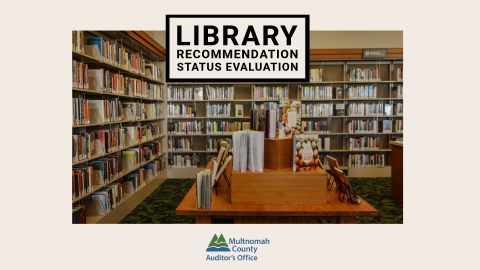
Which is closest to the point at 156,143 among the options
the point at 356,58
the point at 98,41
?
the point at 98,41

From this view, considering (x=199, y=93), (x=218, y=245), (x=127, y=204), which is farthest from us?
(x=199, y=93)

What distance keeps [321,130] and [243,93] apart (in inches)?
67.3

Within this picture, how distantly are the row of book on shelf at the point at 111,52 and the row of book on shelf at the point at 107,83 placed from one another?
0.13m

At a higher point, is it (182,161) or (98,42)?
(98,42)

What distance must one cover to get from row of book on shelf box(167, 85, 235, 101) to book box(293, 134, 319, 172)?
13.3 ft

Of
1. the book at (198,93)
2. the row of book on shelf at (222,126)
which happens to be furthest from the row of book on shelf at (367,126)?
the book at (198,93)

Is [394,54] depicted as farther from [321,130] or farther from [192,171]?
[192,171]

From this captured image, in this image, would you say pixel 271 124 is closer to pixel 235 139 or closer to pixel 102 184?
pixel 235 139

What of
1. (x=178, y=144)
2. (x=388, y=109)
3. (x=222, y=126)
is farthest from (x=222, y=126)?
(x=388, y=109)

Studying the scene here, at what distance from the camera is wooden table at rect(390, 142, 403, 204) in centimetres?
432

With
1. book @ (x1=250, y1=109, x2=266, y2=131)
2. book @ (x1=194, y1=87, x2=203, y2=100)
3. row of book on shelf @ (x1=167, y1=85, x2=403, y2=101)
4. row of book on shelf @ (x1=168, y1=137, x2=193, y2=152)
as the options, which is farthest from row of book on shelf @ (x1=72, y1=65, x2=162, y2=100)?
book @ (x1=250, y1=109, x2=266, y2=131)

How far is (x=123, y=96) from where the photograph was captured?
13.3 ft

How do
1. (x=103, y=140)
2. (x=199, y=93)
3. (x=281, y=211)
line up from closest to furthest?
(x=281, y=211) → (x=103, y=140) → (x=199, y=93)

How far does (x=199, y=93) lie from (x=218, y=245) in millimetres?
4521
